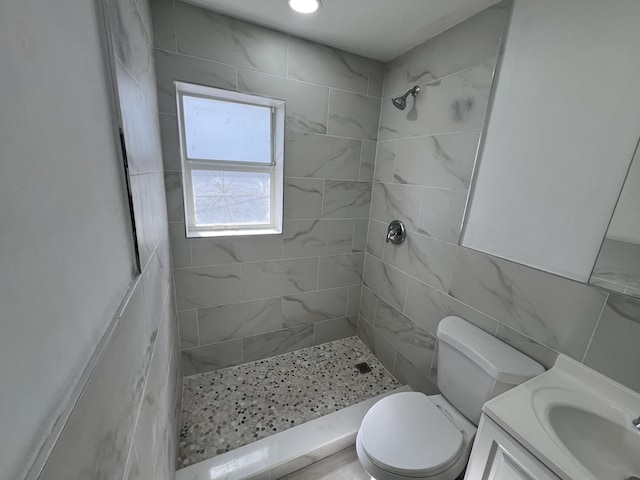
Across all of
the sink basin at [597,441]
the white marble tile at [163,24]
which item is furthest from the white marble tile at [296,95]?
the sink basin at [597,441]

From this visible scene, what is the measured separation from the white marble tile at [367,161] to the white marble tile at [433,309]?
868 mm

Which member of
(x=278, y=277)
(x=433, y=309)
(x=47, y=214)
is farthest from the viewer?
(x=278, y=277)

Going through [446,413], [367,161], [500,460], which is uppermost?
[367,161]

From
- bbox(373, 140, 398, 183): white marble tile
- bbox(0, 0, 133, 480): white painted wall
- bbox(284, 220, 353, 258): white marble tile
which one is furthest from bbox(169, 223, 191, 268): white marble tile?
bbox(373, 140, 398, 183): white marble tile

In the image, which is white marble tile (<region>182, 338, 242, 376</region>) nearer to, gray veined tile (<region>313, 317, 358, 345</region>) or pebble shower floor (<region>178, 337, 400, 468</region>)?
pebble shower floor (<region>178, 337, 400, 468</region>)

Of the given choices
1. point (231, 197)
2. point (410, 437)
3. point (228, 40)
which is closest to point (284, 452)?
point (410, 437)

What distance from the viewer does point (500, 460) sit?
0.86 meters

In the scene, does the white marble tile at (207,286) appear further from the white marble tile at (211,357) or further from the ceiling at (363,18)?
the ceiling at (363,18)

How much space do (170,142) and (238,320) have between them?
1.27 metres

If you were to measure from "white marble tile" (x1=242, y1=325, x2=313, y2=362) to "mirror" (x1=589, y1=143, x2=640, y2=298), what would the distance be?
5.93ft

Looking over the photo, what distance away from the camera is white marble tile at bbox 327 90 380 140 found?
185cm

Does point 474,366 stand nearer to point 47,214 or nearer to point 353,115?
point 47,214

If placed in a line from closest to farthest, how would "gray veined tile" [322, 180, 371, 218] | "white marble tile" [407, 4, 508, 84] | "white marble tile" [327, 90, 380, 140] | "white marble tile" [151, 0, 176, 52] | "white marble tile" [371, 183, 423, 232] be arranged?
"white marble tile" [407, 4, 508, 84] < "white marble tile" [151, 0, 176, 52] < "white marble tile" [371, 183, 423, 232] < "white marble tile" [327, 90, 380, 140] < "gray veined tile" [322, 180, 371, 218]

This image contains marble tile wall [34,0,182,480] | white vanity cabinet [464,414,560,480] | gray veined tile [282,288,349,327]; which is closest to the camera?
marble tile wall [34,0,182,480]
